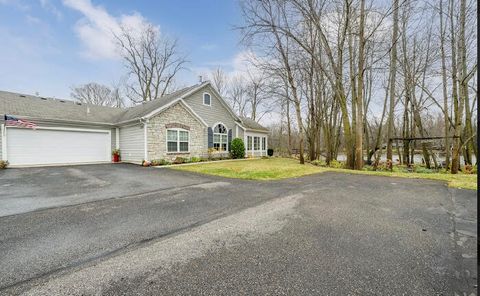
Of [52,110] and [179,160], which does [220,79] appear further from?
[52,110]

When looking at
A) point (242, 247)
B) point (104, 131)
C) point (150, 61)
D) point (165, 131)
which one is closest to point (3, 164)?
point (104, 131)

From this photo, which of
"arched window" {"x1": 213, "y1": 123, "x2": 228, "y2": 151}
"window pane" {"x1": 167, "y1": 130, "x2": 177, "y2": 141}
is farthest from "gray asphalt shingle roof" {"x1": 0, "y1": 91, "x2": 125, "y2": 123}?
"arched window" {"x1": 213, "y1": 123, "x2": 228, "y2": 151}

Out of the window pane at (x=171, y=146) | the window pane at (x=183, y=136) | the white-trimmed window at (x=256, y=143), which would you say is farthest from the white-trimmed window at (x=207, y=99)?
the white-trimmed window at (x=256, y=143)

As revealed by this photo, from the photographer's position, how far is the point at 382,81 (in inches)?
643

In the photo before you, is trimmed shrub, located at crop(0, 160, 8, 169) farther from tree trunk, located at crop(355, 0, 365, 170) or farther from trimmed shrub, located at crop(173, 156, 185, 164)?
tree trunk, located at crop(355, 0, 365, 170)

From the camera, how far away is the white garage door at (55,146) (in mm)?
10719

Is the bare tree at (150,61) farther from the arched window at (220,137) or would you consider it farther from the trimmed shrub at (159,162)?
the trimmed shrub at (159,162)

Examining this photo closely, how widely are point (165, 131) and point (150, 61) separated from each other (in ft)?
56.5

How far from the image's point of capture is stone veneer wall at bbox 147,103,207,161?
12.3m

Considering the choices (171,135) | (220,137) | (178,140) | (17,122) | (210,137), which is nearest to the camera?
(17,122)

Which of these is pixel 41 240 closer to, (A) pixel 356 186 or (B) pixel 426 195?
(A) pixel 356 186

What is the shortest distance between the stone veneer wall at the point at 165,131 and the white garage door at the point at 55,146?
13.6ft

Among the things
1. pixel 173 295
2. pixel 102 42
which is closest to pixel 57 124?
pixel 102 42

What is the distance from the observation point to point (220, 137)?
Result: 1711 centimetres
